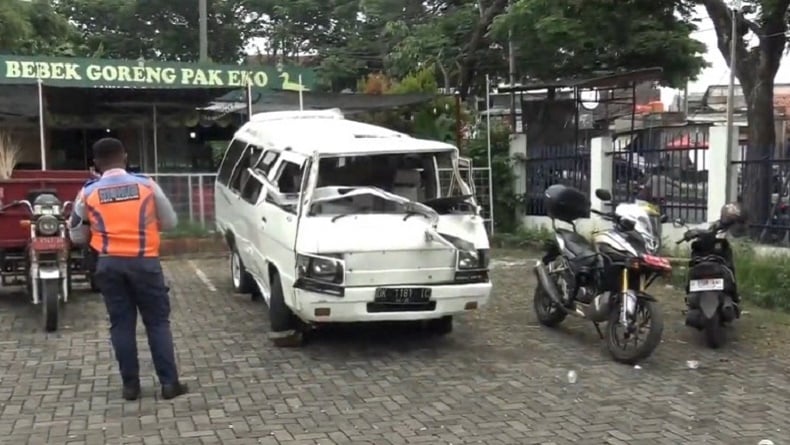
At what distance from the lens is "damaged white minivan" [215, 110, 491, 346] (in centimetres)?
686

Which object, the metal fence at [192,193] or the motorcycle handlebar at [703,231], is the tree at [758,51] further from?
the metal fence at [192,193]

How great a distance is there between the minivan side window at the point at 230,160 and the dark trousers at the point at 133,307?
3958 mm

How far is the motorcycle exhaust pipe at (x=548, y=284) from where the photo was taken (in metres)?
7.92

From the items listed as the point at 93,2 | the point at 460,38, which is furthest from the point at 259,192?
the point at 93,2

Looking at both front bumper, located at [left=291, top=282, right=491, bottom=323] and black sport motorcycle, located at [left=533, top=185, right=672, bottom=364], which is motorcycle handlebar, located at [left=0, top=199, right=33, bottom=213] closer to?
front bumper, located at [left=291, top=282, right=491, bottom=323]

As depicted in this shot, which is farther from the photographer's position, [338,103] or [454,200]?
[338,103]

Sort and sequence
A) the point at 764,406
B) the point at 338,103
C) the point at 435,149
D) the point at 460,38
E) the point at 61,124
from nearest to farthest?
1. the point at 764,406
2. the point at 435,149
3. the point at 338,103
4. the point at 61,124
5. the point at 460,38

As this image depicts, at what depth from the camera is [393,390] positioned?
6270 mm

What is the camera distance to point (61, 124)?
16328mm

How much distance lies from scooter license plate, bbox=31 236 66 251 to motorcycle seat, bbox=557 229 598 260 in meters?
4.42

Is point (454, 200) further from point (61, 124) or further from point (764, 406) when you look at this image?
point (61, 124)

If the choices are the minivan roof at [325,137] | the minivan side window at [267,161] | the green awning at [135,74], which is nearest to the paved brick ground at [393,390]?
the minivan side window at [267,161]

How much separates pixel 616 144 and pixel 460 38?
12.0 metres

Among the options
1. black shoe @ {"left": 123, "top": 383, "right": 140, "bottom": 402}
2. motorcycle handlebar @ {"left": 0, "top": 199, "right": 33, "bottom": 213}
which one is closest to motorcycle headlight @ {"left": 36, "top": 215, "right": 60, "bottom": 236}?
motorcycle handlebar @ {"left": 0, "top": 199, "right": 33, "bottom": 213}
